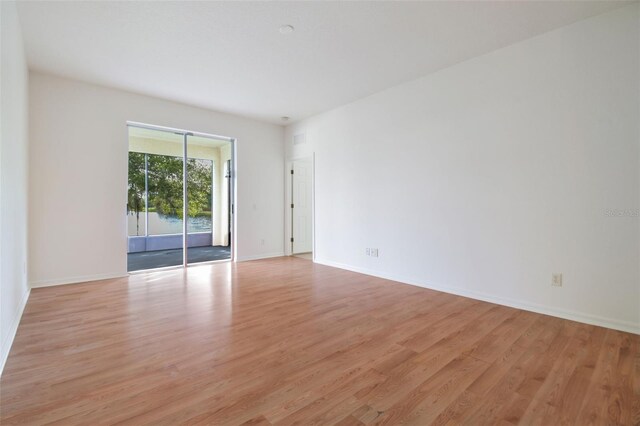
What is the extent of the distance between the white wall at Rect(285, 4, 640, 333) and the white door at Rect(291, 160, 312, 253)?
2307mm

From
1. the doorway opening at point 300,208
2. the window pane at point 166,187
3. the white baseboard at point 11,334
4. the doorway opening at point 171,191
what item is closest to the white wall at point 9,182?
the white baseboard at point 11,334

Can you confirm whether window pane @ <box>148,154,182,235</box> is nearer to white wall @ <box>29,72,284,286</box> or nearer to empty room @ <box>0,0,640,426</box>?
empty room @ <box>0,0,640,426</box>

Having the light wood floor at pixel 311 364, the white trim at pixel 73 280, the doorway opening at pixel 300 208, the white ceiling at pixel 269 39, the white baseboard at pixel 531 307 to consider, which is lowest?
the light wood floor at pixel 311 364

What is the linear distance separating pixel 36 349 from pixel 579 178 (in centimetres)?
493

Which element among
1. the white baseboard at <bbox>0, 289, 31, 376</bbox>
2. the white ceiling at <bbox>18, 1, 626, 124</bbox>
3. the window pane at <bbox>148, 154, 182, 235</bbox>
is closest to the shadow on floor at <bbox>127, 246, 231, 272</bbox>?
the window pane at <bbox>148, 154, 182, 235</bbox>

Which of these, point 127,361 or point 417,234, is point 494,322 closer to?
point 417,234

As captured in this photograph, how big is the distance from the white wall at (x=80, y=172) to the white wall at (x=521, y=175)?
3.79 m

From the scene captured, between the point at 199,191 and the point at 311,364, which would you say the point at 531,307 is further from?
the point at 199,191

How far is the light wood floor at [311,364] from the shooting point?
1.68 metres

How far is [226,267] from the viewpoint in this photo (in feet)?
18.4

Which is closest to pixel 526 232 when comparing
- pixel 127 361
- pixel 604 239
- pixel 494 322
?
pixel 604 239

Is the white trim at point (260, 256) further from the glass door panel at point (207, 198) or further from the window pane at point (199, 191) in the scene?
the window pane at point (199, 191)

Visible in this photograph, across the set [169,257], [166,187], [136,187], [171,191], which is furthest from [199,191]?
[169,257]

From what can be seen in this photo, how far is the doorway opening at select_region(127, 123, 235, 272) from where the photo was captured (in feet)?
19.0
